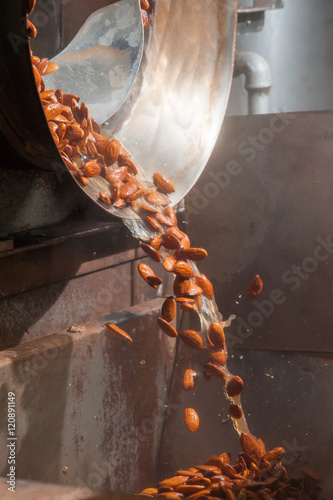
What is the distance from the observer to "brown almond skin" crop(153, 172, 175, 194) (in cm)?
126

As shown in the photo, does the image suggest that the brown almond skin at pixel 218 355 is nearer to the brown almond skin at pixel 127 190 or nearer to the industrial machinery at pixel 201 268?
the industrial machinery at pixel 201 268

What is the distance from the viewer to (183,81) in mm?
1470

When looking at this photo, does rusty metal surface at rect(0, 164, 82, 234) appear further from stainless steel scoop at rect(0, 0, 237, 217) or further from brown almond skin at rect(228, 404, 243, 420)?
brown almond skin at rect(228, 404, 243, 420)

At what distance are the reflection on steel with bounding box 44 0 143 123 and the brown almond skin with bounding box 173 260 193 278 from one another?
442 millimetres

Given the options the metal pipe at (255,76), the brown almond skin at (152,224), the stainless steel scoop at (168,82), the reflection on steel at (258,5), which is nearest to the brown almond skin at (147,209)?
the brown almond skin at (152,224)

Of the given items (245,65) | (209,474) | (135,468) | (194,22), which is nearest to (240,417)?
(209,474)

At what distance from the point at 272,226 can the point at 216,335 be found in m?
0.39

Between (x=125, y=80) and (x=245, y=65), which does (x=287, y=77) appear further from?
(x=125, y=80)

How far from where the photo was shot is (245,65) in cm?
256

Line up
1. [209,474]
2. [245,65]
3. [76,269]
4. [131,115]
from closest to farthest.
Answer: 1. [209,474]
2. [76,269]
3. [131,115]
4. [245,65]

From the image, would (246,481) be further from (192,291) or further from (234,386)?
(192,291)

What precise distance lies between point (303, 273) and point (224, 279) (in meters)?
0.21

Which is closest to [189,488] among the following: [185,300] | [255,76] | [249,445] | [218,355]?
[249,445]

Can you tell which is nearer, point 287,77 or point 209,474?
Answer: point 209,474
